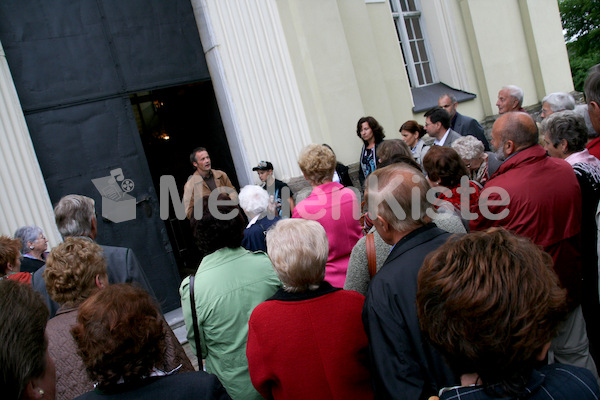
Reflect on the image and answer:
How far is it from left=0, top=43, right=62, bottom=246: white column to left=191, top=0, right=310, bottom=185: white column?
2.37 m

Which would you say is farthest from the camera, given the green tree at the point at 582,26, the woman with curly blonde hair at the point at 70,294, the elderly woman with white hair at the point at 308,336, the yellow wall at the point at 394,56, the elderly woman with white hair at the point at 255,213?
the green tree at the point at 582,26

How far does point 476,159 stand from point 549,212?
1447 mm

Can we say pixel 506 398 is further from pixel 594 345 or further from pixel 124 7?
pixel 124 7

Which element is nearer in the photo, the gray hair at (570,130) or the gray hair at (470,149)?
the gray hair at (570,130)

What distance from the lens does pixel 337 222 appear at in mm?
2992

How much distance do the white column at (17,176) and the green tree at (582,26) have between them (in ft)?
86.9

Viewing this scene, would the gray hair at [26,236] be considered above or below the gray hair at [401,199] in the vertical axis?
above

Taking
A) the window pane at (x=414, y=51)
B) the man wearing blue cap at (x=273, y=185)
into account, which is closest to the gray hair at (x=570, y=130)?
the man wearing blue cap at (x=273, y=185)

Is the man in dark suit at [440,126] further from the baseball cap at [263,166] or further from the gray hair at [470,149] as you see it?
the baseball cap at [263,166]

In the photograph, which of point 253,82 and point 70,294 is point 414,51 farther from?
point 70,294

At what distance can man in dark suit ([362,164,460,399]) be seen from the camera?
166cm

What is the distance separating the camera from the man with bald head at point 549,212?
2586mm

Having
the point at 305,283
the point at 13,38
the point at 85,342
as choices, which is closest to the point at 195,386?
the point at 85,342

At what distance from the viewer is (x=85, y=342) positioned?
4.92 ft
